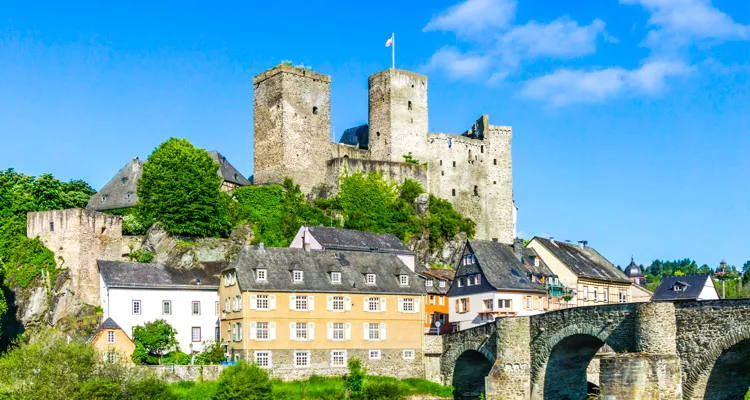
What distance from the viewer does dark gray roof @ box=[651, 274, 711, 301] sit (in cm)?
7167

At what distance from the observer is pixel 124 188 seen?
3014 inches

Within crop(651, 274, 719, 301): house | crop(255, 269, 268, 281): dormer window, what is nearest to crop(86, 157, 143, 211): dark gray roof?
crop(255, 269, 268, 281): dormer window

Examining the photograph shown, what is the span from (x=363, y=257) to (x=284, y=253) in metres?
5.34

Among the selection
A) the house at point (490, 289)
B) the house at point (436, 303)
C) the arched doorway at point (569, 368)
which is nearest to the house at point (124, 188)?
the house at point (436, 303)

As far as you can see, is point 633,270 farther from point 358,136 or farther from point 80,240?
point 80,240

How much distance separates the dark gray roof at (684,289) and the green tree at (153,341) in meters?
33.7

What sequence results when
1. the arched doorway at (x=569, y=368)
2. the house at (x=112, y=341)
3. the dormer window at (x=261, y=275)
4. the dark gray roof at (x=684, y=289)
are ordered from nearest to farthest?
the arched doorway at (x=569, y=368) < the house at (x=112, y=341) < the dormer window at (x=261, y=275) < the dark gray roof at (x=684, y=289)

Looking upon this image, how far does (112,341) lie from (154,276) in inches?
235

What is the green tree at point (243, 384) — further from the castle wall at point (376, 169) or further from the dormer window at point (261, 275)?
the castle wall at point (376, 169)

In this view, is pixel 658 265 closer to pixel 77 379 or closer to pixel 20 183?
pixel 20 183

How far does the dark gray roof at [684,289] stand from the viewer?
71.7 meters

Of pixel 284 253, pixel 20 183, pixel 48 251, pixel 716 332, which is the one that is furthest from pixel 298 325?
pixel 20 183

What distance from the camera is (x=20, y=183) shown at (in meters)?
73.2

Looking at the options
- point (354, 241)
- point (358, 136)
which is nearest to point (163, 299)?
point (354, 241)
